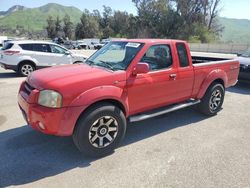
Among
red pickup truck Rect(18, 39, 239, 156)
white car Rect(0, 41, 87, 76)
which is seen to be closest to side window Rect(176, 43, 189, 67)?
red pickup truck Rect(18, 39, 239, 156)

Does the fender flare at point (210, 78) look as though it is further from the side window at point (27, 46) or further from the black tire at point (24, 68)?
the side window at point (27, 46)

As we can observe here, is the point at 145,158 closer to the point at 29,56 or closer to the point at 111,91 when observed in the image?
the point at 111,91

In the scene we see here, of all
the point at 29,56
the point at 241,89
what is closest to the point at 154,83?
the point at 241,89

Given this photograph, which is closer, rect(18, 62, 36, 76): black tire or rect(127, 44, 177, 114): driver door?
rect(127, 44, 177, 114): driver door

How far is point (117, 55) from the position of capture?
4.77 m

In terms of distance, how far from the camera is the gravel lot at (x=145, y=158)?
3.50m

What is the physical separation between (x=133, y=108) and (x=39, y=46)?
26.9 feet

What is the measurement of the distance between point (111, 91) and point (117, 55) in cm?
103

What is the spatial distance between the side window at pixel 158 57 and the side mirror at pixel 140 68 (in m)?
0.38

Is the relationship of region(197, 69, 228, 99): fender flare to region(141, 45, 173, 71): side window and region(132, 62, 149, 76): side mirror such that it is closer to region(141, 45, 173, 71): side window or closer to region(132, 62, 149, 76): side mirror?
region(141, 45, 173, 71): side window

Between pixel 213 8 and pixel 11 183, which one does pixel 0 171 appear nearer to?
pixel 11 183

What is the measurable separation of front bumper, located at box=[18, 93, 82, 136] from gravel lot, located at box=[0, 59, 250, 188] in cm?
58

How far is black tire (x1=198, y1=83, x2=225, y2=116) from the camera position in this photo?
587 cm

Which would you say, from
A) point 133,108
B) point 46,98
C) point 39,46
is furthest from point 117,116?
point 39,46
